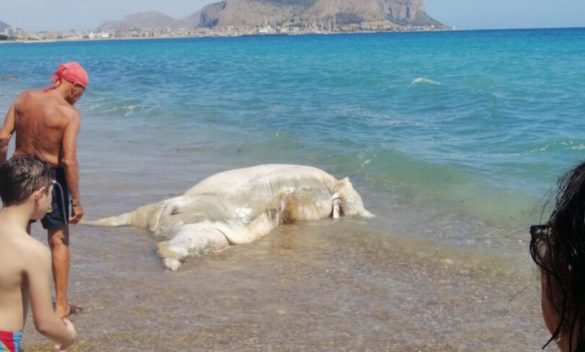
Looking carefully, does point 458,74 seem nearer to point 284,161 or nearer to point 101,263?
point 284,161

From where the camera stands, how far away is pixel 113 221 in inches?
313

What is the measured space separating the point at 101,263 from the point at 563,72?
27.5m

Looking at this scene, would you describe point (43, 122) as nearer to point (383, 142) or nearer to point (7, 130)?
point (7, 130)

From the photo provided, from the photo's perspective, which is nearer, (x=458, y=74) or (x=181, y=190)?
(x=181, y=190)

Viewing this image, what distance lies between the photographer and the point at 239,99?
2297 cm

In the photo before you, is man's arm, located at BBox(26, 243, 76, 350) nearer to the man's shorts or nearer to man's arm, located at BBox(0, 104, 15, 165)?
the man's shorts

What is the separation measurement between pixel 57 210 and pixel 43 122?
621mm

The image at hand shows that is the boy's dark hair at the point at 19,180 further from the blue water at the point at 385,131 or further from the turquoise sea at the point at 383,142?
the blue water at the point at 385,131

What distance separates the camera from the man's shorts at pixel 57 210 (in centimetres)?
518

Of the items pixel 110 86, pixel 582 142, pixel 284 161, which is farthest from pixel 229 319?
pixel 110 86

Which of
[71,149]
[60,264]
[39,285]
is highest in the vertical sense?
[71,149]

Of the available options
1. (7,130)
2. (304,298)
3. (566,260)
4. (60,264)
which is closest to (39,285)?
(60,264)

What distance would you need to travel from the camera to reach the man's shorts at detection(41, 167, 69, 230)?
518 cm

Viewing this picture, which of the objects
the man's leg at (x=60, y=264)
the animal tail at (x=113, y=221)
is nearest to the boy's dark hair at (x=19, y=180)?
the man's leg at (x=60, y=264)
